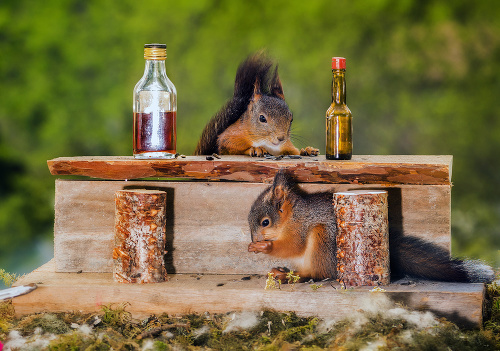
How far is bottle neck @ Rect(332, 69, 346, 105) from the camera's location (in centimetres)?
293

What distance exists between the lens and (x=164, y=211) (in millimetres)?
2848

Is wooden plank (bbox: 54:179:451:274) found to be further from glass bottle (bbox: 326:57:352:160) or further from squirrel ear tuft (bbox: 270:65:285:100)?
squirrel ear tuft (bbox: 270:65:285:100)

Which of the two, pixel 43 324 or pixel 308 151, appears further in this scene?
pixel 308 151

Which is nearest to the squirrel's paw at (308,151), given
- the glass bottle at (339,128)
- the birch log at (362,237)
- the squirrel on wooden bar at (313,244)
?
the glass bottle at (339,128)

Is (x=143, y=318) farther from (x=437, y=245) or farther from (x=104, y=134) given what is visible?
(x=104, y=134)

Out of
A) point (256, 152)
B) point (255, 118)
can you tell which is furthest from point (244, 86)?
point (256, 152)

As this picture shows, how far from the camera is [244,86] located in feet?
10.9

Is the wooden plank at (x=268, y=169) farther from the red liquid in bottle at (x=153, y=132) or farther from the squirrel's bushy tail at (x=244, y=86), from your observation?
the squirrel's bushy tail at (x=244, y=86)

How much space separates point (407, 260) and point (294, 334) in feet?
2.02

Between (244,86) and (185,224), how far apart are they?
2.42ft

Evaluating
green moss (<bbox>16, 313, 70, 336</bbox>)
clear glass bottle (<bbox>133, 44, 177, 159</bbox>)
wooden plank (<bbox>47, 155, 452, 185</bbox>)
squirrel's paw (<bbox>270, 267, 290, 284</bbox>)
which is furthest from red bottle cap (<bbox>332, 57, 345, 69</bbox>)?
green moss (<bbox>16, 313, 70, 336</bbox>)

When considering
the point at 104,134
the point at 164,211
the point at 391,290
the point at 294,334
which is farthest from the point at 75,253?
the point at 104,134

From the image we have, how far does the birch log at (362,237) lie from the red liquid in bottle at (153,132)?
81 cm

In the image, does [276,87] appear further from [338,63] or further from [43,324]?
[43,324]
